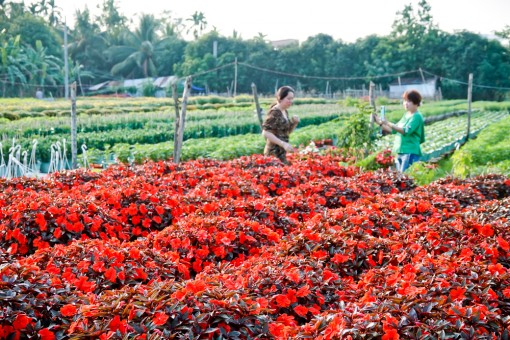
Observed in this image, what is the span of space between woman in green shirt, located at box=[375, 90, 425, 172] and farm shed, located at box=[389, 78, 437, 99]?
38.9m

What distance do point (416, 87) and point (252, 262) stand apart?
45.1 metres

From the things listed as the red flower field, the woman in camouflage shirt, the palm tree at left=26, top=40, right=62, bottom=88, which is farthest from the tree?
the red flower field

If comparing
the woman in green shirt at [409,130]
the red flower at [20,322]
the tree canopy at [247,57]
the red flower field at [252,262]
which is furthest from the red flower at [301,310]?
the tree canopy at [247,57]

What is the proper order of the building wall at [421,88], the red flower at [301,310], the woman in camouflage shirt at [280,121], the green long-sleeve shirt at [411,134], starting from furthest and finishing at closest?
the building wall at [421,88], the green long-sleeve shirt at [411,134], the woman in camouflage shirt at [280,121], the red flower at [301,310]

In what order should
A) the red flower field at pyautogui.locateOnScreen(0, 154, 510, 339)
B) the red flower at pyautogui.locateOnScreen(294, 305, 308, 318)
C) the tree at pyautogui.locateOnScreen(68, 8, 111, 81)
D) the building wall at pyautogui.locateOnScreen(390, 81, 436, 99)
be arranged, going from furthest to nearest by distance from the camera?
the tree at pyautogui.locateOnScreen(68, 8, 111, 81) → the building wall at pyautogui.locateOnScreen(390, 81, 436, 99) → the red flower at pyautogui.locateOnScreen(294, 305, 308, 318) → the red flower field at pyautogui.locateOnScreen(0, 154, 510, 339)

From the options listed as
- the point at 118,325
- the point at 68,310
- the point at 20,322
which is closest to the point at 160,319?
the point at 118,325

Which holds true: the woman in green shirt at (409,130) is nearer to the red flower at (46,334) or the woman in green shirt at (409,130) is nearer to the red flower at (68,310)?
the red flower at (68,310)

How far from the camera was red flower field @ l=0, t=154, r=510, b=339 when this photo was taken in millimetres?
2580

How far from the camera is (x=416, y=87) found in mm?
45906

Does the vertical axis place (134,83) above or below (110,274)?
above

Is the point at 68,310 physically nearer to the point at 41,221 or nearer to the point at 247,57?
the point at 41,221

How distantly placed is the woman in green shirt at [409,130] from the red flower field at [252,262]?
35.7 inches

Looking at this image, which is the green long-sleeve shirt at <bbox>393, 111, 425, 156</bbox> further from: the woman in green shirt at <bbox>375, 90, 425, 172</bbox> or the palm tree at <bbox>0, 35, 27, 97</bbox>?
the palm tree at <bbox>0, 35, 27, 97</bbox>

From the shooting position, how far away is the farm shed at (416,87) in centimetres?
4497
